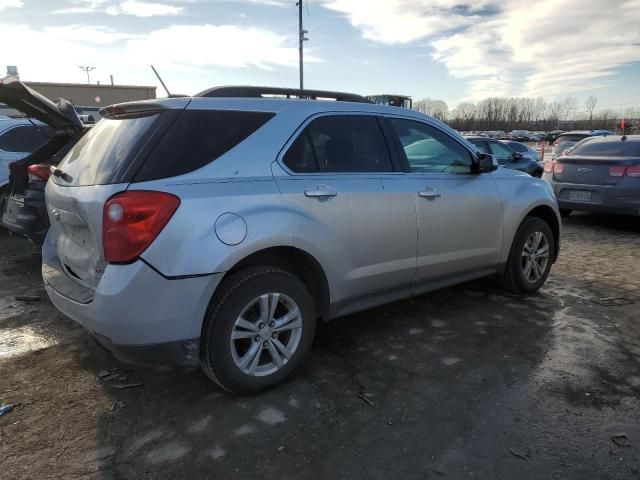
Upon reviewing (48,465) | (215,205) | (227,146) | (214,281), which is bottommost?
(48,465)

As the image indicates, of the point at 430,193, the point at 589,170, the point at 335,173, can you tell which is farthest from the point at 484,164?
the point at 589,170

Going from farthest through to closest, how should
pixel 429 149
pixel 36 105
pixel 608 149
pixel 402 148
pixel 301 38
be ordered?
pixel 301 38
pixel 608 149
pixel 36 105
pixel 429 149
pixel 402 148

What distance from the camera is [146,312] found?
260 cm

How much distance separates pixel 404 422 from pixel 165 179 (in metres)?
1.85

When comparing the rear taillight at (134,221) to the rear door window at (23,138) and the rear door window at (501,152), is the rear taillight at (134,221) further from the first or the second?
the rear door window at (501,152)

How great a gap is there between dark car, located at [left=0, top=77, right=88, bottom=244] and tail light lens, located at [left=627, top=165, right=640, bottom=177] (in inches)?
304

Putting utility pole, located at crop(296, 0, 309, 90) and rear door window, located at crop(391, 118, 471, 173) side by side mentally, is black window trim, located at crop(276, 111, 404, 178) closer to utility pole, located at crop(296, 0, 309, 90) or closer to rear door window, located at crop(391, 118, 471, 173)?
rear door window, located at crop(391, 118, 471, 173)

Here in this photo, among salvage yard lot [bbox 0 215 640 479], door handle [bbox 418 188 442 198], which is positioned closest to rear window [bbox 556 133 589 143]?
salvage yard lot [bbox 0 215 640 479]

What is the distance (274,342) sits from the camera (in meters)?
3.08

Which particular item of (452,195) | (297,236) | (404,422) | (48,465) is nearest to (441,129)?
(452,195)

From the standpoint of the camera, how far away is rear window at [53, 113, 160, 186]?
2.80m

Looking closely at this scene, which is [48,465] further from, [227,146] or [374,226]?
[374,226]

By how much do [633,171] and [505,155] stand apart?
17.4 ft

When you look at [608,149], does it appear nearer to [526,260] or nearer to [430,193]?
[526,260]
